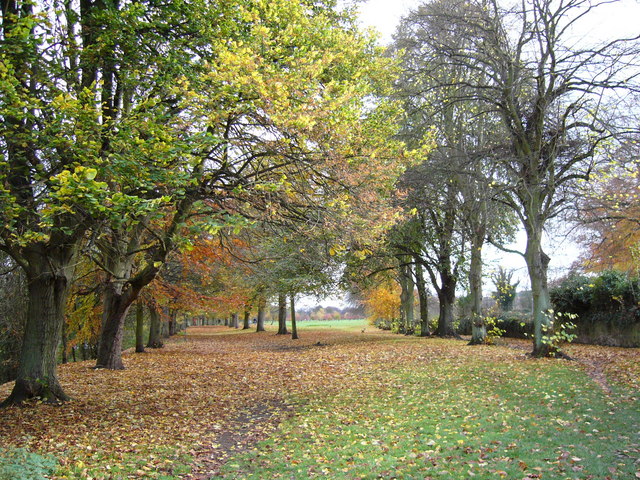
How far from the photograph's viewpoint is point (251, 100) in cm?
702

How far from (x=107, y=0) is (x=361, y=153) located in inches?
215

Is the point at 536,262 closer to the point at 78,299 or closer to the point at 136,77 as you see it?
the point at 136,77

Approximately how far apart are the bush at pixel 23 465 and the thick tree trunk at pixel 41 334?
361 cm

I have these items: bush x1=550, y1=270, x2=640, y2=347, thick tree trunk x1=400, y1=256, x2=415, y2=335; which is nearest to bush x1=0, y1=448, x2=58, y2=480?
bush x1=550, y1=270, x2=640, y2=347

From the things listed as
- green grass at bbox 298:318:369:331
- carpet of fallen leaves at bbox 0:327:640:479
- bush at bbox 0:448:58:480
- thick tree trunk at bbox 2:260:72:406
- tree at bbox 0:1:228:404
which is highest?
tree at bbox 0:1:228:404

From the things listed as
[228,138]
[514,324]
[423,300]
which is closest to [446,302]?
[423,300]

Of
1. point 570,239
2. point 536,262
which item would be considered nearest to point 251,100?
point 536,262

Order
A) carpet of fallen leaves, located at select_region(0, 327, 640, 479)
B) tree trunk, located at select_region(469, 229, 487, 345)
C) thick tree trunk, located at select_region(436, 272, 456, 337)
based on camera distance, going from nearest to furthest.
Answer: carpet of fallen leaves, located at select_region(0, 327, 640, 479) → tree trunk, located at select_region(469, 229, 487, 345) → thick tree trunk, located at select_region(436, 272, 456, 337)

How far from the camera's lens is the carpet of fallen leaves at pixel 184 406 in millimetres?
6082

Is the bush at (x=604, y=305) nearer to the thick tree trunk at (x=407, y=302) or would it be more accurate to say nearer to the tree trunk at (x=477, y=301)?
the tree trunk at (x=477, y=301)

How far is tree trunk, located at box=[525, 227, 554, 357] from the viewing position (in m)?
13.0

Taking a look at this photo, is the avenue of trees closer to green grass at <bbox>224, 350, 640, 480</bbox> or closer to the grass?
green grass at <bbox>224, 350, 640, 480</bbox>

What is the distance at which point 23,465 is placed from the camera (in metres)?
4.71

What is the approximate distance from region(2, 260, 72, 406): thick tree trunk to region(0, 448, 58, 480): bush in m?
3.61
